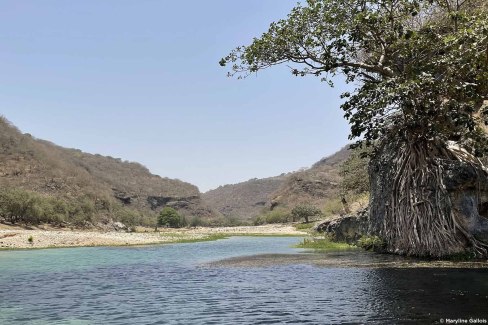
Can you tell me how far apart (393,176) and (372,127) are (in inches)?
147

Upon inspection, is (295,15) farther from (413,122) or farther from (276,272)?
(276,272)

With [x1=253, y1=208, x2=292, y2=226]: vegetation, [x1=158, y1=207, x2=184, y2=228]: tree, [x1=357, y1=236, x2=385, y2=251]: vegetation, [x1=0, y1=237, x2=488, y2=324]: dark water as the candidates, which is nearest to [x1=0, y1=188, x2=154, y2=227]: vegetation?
[x1=158, y1=207, x2=184, y2=228]: tree

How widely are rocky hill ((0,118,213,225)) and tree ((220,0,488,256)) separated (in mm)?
73196

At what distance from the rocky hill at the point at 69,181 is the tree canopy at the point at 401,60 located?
2850 inches

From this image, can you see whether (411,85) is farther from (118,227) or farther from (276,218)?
(276,218)

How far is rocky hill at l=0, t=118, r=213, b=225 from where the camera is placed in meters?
96.1

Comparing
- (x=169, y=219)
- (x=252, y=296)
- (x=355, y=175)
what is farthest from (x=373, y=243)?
(x=169, y=219)

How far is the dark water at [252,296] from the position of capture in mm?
12547

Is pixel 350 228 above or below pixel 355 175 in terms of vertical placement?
below

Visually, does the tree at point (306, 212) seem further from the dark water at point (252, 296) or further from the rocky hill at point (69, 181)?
the dark water at point (252, 296)

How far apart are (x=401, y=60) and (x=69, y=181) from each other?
9379 cm

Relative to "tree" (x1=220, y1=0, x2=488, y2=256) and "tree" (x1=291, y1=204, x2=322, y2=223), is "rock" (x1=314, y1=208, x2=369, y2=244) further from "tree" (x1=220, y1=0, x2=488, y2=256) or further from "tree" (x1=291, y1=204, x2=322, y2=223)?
"tree" (x1=291, y1=204, x2=322, y2=223)

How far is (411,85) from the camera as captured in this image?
21.8 meters

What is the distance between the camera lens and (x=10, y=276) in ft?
78.0
